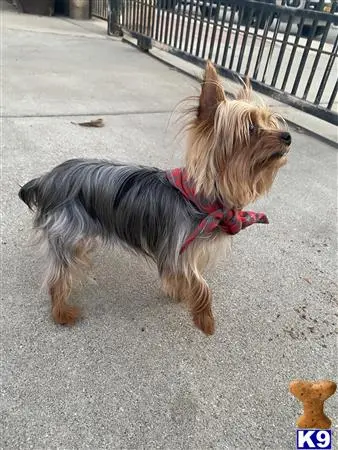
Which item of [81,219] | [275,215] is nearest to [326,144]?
[275,215]

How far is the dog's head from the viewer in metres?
1.62

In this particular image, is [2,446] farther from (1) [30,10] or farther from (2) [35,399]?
(1) [30,10]

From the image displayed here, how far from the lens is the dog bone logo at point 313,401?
1.71 metres

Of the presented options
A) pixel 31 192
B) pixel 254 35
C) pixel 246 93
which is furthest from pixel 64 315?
pixel 254 35

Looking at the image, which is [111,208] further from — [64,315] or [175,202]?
[64,315]

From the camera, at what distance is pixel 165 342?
2117mm

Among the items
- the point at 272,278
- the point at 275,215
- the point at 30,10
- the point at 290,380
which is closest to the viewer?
the point at 290,380

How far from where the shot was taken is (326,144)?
186 inches

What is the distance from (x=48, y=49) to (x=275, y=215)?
19.0 feet

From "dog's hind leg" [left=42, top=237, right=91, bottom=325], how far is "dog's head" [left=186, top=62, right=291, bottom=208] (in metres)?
0.75

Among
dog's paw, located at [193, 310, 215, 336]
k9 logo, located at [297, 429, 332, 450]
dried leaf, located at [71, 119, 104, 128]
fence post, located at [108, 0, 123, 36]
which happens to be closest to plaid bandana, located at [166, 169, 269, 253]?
dog's paw, located at [193, 310, 215, 336]

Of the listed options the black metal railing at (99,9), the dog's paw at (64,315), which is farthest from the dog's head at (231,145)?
the black metal railing at (99,9)

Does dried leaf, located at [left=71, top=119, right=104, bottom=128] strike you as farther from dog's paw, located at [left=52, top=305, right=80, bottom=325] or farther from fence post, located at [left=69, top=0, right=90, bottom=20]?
fence post, located at [left=69, top=0, right=90, bottom=20]

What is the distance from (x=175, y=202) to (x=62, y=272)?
2.31 ft
